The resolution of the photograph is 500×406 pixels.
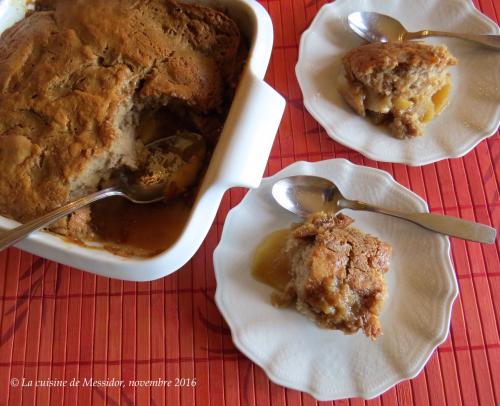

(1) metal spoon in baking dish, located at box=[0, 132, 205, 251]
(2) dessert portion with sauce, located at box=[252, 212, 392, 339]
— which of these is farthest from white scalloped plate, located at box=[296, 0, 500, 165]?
(1) metal spoon in baking dish, located at box=[0, 132, 205, 251]

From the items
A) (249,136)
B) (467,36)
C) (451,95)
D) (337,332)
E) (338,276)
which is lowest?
(337,332)

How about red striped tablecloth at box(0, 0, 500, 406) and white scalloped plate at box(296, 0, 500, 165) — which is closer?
red striped tablecloth at box(0, 0, 500, 406)

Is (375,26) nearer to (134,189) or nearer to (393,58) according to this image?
(393,58)

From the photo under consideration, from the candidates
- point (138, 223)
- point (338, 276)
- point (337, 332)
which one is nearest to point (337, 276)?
point (338, 276)

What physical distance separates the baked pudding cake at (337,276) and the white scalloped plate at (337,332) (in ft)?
0.17

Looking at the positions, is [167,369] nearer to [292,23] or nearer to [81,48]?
[81,48]

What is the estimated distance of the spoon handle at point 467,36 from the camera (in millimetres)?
1201

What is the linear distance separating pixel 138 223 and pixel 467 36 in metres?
0.99

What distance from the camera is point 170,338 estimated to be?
1.02m

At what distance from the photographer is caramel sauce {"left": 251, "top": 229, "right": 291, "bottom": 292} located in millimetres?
1034

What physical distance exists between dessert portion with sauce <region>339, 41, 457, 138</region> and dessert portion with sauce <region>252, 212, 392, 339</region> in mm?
307

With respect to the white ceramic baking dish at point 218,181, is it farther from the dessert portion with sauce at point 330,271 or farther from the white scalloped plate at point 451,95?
the white scalloped plate at point 451,95

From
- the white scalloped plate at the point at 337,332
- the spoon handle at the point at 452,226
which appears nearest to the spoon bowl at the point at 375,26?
the white scalloped plate at the point at 337,332

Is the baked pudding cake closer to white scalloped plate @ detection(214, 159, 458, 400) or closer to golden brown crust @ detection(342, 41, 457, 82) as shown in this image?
white scalloped plate @ detection(214, 159, 458, 400)
